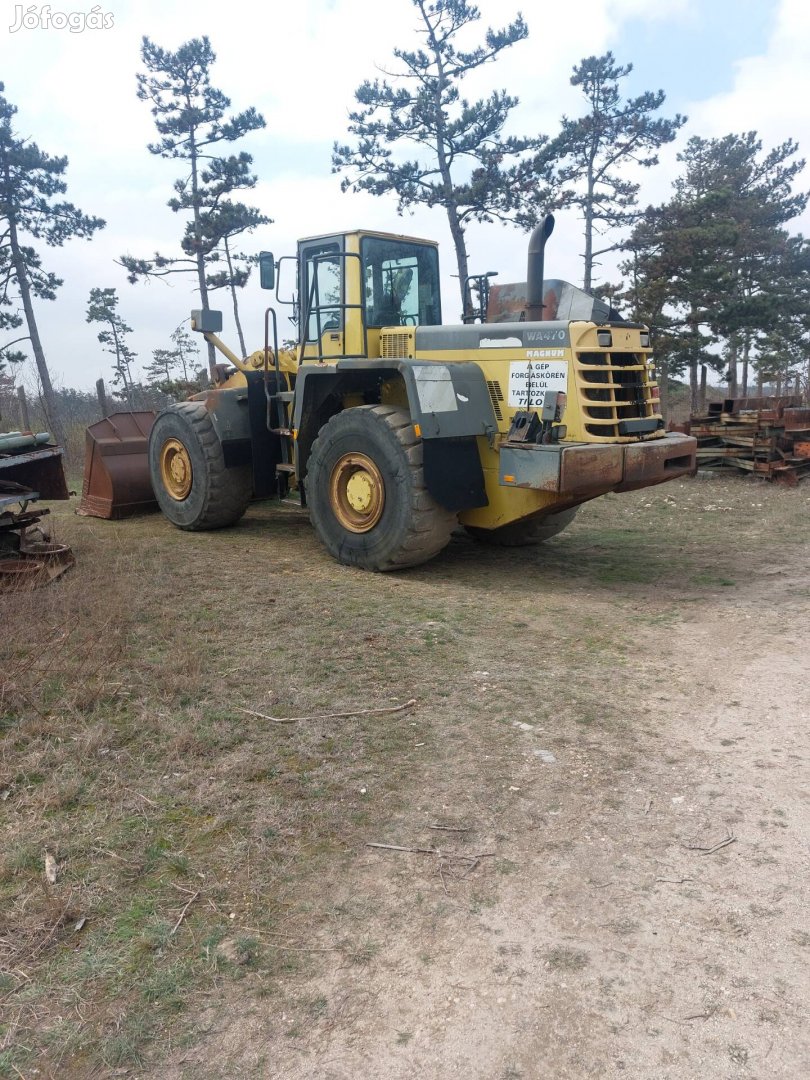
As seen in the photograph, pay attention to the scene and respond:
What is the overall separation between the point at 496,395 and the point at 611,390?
0.96 meters

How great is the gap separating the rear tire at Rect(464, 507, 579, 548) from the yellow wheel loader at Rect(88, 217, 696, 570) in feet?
0.07

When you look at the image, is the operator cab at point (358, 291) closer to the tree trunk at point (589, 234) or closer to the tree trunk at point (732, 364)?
the tree trunk at point (589, 234)

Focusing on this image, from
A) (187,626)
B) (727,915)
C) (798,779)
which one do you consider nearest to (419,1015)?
(727,915)

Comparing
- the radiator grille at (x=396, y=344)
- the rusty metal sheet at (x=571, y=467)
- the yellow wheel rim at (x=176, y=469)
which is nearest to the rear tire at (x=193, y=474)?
the yellow wheel rim at (x=176, y=469)

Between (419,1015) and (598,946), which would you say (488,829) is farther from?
(419,1015)

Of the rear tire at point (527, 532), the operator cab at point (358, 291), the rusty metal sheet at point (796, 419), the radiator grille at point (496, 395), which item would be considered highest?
the operator cab at point (358, 291)

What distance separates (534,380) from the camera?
22.4 feet

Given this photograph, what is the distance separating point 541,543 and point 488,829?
583 cm

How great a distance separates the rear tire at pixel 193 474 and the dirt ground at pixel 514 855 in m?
3.26

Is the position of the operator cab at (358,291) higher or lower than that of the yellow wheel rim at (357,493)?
higher

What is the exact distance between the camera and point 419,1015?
2.36 m

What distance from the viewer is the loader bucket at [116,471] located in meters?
10.1

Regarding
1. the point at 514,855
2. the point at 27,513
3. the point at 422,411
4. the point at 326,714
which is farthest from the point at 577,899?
the point at 27,513

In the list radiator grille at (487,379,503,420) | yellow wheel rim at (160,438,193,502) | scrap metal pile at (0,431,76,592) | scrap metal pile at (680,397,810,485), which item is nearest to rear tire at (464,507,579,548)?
radiator grille at (487,379,503,420)
